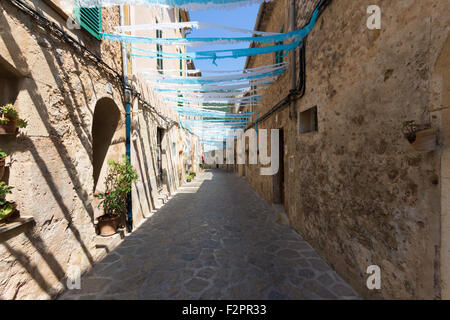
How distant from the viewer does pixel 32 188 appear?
217 cm

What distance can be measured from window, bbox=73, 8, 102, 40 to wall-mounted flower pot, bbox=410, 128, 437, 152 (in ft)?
13.9

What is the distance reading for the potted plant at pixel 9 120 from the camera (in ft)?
6.12

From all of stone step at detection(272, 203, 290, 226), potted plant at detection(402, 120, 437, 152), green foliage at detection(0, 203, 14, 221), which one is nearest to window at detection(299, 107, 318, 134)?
stone step at detection(272, 203, 290, 226)

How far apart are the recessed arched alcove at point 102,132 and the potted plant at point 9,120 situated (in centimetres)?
226

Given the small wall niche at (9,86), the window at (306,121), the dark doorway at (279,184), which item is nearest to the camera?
the small wall niche at (9,86)

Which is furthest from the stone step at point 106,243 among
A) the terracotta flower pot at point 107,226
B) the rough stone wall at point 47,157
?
the rough stone wall at point 47,157

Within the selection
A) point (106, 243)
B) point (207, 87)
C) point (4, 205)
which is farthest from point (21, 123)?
point (207, 87)

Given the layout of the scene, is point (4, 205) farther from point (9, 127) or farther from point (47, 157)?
point (9, 127)

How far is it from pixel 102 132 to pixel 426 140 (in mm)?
5110

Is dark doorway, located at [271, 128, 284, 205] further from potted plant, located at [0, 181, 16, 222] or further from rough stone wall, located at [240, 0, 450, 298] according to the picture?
potted plant, located at [0, 181, 16, 222]

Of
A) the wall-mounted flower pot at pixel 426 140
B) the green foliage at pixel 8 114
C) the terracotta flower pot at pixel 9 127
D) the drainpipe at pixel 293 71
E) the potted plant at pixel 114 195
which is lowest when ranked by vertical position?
the potted plant at pixel 114 195

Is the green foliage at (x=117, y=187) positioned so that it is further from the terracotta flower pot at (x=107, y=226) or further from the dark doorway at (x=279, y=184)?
the dark doorway at (x=279, y=184)
